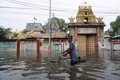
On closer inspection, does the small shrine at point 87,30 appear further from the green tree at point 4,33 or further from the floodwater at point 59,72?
the floodwater at point 59,72

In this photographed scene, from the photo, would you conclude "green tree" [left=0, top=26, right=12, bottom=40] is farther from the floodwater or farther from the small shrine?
the floodwater

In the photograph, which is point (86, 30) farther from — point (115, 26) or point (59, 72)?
point (59, 72)

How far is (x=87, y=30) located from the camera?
187 ft

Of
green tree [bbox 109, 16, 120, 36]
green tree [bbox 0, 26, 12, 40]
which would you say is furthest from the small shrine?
green tree [bbox 109, 16, 120, 36]

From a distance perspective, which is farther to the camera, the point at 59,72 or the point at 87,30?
the point at 87,30

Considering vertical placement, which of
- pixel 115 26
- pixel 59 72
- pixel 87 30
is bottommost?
pixel 59 72

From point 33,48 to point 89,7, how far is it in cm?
1596

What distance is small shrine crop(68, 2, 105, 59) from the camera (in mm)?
56719

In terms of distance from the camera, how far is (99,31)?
5697 cm

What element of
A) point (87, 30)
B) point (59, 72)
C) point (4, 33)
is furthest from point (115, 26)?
point (59, 72)

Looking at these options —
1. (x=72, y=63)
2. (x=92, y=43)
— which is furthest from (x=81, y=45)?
(x=72, y=63)

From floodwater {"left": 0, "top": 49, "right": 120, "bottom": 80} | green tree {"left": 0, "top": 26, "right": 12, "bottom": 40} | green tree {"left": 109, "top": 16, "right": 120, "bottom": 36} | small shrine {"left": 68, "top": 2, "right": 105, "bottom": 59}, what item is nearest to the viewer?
floodwater {"left": 0, "top": 49, "right": 120, "bottom": 80}

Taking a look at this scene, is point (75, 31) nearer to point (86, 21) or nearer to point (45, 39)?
point (86, 21)

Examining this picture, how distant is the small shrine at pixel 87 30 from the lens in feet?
186
